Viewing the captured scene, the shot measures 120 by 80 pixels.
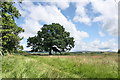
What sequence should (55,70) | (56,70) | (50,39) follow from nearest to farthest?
1. (55,70)
2. (56,70)
3. (50,39)

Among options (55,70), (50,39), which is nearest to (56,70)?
(55,70)

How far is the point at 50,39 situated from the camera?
3834cm

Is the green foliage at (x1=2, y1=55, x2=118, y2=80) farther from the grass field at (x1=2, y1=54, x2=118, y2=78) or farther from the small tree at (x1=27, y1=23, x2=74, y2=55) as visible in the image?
the small tree at (x1=27, y1=23, x2=74, y2=55)

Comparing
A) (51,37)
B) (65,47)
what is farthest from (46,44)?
(65,47)

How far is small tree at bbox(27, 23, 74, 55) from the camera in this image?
38.3 meters

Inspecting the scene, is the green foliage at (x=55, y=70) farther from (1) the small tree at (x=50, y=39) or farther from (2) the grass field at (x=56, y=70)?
(1) the small tree at (x=50, y=39)

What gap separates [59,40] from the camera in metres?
38.2

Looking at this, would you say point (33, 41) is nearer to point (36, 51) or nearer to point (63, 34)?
point (36, 51)

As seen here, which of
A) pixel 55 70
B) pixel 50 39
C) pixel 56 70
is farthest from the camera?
pixel 50 39

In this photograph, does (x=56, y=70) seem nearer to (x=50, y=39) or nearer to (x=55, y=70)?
(x=55, y=70)

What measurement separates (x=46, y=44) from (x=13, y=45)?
16.4 m

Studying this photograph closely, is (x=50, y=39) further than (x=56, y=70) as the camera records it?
Yes

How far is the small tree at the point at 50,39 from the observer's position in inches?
1508

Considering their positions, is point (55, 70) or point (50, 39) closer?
point (55, 70)
